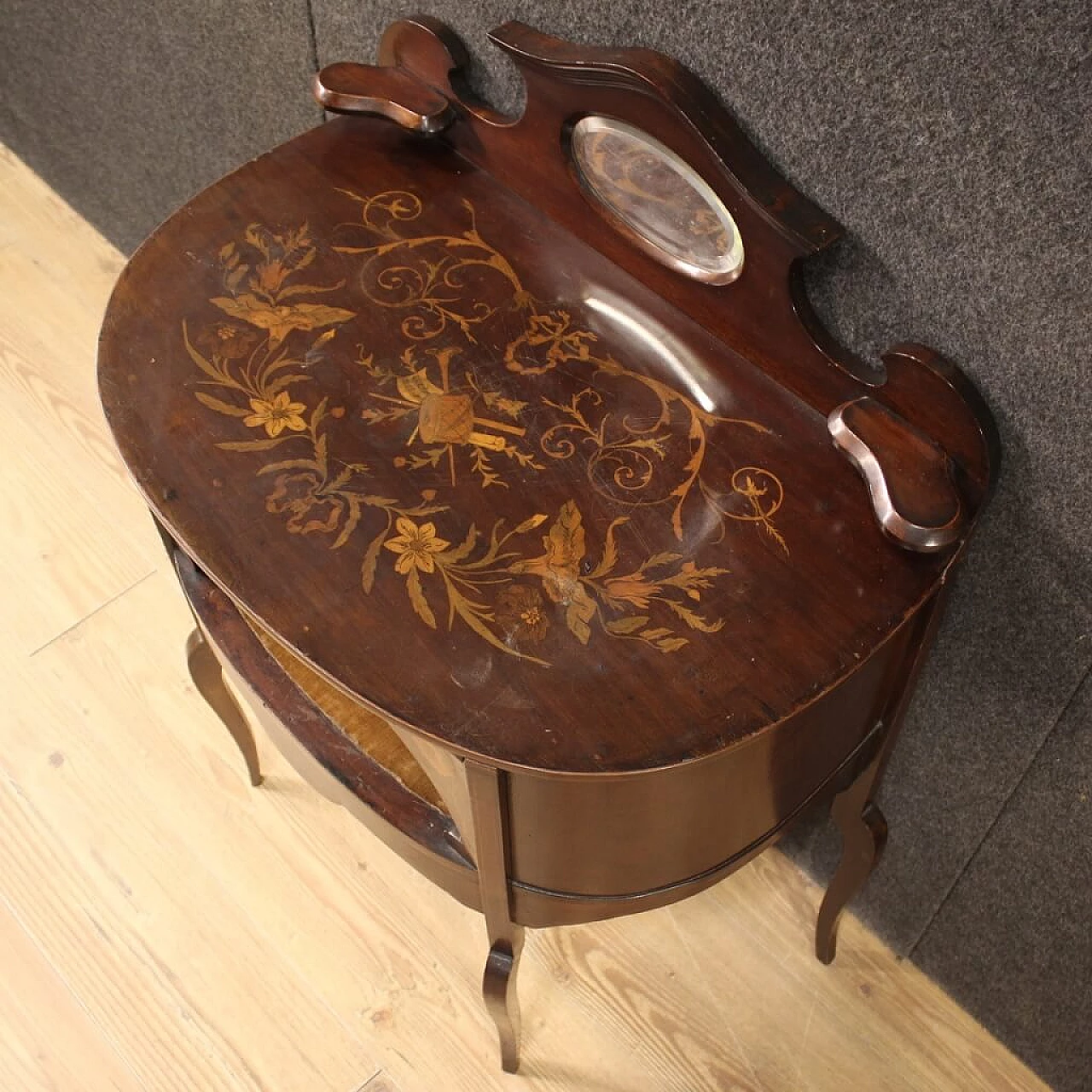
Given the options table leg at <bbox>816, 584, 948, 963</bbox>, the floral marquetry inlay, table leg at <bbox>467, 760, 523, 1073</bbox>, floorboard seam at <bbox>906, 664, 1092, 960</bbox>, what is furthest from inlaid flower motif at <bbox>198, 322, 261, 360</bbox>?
floorboard seam at <bbox>906, 664, 1092, 960</bbox>

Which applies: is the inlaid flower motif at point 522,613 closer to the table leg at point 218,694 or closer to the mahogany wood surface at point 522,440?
the mahogany wood surface at point 522,440

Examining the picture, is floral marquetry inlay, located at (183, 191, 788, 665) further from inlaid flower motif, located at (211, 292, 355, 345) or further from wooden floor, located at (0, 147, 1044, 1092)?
wooden floor, located at (0, 147, 1044, 1092)

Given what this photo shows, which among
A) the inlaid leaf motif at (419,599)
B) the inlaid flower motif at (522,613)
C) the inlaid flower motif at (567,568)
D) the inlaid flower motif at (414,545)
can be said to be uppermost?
the inlaid flower motif at (567,568)

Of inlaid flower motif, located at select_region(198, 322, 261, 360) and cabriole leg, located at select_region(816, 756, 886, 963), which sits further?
cabriole leg, located at select_region(816, 756, 886, 963)

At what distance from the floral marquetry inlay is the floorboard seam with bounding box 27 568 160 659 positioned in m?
0.66

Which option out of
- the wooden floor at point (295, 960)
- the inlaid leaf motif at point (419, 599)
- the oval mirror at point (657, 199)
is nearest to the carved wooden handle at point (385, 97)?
the oval mirror at point (657, 199)

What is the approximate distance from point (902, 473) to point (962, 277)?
0.34ft

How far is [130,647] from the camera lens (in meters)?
1.30

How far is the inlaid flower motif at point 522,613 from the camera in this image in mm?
621

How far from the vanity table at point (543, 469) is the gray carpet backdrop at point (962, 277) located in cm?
3

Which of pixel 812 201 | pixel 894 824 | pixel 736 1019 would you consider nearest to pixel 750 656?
pixel 812 201

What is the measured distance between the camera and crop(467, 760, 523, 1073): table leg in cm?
64

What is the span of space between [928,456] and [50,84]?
1.19 meters

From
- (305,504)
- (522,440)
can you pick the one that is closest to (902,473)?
(522,440)
